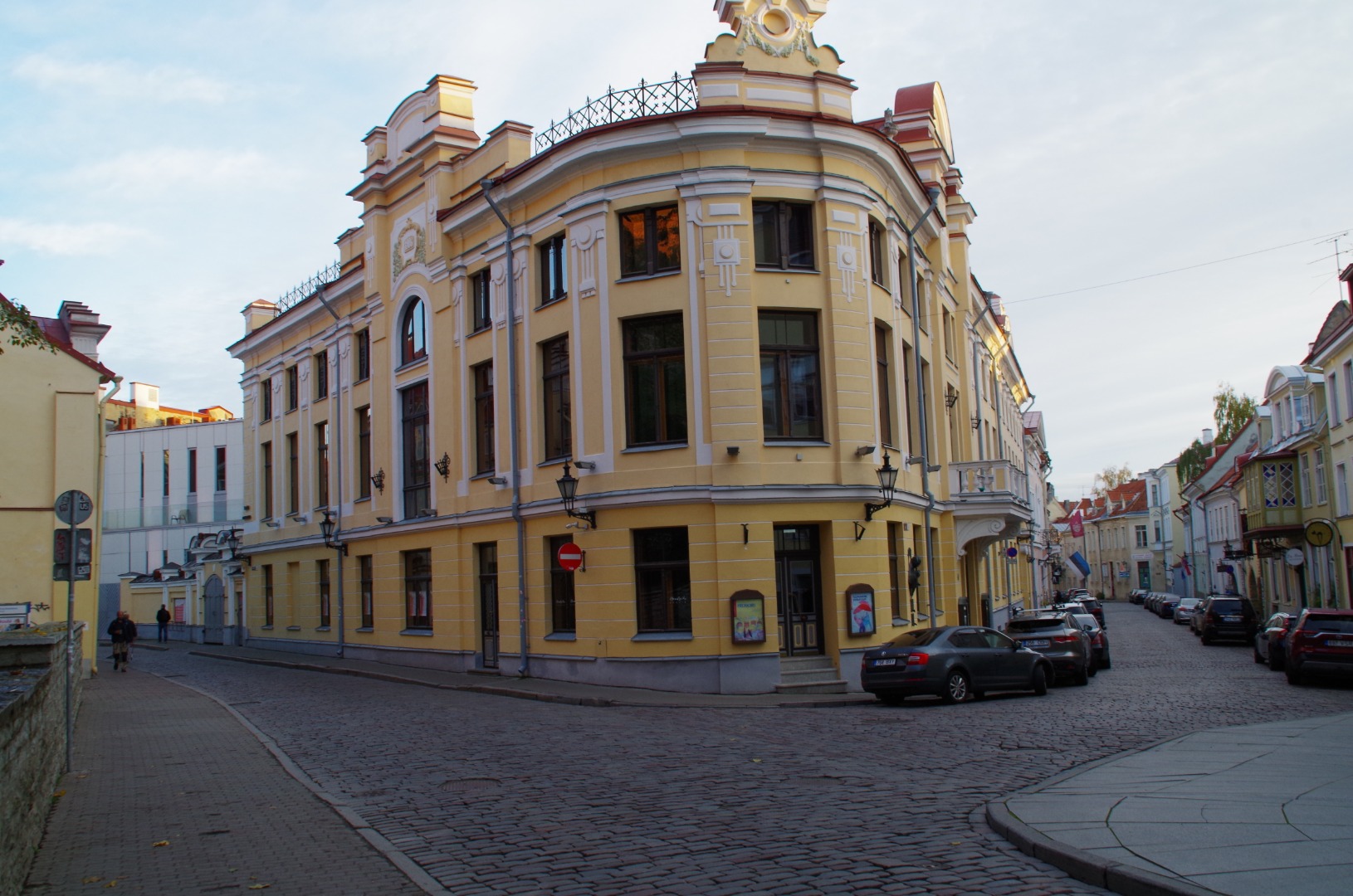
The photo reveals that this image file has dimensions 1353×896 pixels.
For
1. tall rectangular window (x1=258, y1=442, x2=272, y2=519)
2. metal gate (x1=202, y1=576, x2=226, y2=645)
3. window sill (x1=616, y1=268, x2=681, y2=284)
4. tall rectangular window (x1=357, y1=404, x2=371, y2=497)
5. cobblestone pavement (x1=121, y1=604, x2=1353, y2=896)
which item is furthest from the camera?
metal gate (x1=202, y1=576, x2=226, y2=645)

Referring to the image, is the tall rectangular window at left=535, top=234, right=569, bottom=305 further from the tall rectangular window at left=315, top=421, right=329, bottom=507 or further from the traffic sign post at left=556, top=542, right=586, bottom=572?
the tall rectangular window at left=315, top=421, right=329, bottom=507

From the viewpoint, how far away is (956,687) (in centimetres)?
1875

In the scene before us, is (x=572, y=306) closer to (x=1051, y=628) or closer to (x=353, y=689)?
(x=353, y=689)

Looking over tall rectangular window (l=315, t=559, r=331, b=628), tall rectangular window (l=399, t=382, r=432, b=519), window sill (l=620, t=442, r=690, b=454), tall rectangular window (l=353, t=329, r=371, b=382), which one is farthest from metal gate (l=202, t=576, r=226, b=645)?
window sill (l=620, t=442, r=690, b=454)

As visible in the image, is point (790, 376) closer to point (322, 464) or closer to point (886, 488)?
point (886, 488)

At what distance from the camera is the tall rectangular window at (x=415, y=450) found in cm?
2894

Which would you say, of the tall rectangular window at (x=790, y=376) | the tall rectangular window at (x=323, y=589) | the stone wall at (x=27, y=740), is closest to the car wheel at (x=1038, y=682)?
the tall rectangular window at (x=790, y=376)

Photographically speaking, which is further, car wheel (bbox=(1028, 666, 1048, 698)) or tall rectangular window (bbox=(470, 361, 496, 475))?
tall rectangular window (bbox=(470, 361, 496, 475))

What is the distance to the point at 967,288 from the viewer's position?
32875 mm

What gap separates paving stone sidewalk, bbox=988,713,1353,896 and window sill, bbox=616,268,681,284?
12.5 meters

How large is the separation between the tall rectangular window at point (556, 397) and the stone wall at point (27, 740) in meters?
11.0

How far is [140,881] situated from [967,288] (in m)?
→ 28.9

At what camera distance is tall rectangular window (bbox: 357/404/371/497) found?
32156 millimetres

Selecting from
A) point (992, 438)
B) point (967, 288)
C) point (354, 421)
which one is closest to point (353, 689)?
point (354, 421)
